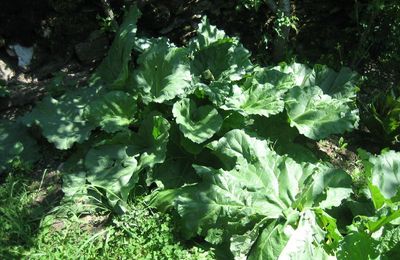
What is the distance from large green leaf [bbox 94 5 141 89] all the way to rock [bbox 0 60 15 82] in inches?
43.4

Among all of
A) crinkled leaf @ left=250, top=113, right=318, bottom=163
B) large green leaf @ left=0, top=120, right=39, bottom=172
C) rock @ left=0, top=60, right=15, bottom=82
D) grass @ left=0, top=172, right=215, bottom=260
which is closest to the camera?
grass @ left=0, top=172, right=215, bottom=260

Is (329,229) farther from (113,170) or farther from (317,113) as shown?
(113,170)

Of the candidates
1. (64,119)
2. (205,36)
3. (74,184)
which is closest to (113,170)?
(74,184)

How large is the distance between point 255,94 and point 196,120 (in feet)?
1.84

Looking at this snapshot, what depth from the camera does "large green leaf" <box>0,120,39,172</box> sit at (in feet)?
14.4

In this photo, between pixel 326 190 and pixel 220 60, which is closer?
pixel 326 190

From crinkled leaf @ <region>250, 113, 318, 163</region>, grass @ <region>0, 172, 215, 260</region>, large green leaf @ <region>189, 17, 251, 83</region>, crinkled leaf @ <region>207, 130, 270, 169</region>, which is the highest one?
large green leaf @ <region>189, 17, 251, 83</region>

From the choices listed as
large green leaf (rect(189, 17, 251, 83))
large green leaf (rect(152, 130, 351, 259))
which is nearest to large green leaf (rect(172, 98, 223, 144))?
large green leaf (rect(152, 130, 351, 259))

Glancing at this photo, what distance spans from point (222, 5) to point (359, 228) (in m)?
3.38

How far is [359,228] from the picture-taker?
327cm

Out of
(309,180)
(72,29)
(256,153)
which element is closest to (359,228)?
(309,180)

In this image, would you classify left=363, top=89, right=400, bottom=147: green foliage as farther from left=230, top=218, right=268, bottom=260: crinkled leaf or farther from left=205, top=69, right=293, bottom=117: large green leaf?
left=230, top=218, right=268, bottom=260: crinkled leaf

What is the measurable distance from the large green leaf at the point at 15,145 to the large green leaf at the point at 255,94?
174 centimetres

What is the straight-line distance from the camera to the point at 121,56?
4.61 meters
